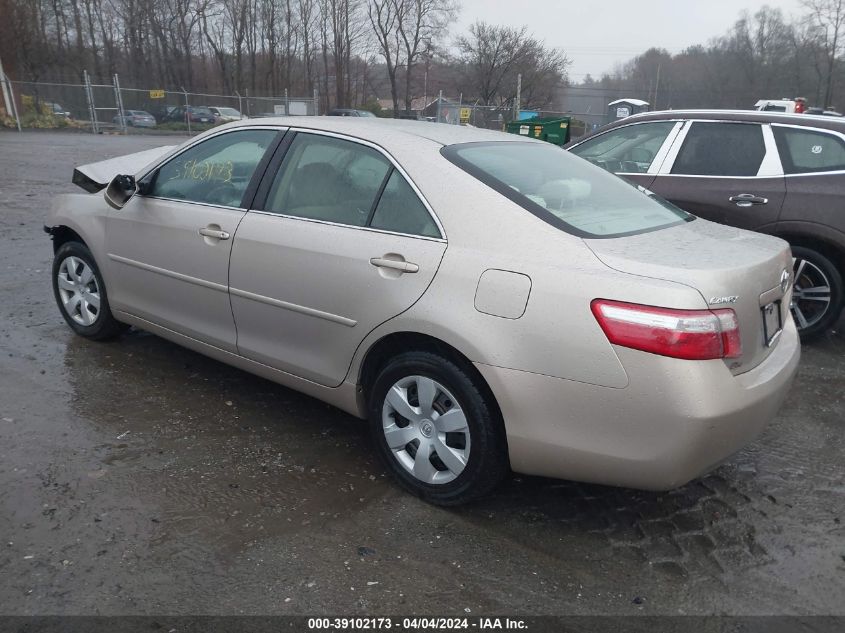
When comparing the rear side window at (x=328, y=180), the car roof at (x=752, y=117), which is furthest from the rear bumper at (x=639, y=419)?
the car roof at (x=752, y=117)

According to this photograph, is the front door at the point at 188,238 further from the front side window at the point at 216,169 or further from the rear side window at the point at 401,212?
the rear side window at the point at 401,212

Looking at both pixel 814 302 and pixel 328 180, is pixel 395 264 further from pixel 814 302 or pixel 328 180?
pixel 814 302

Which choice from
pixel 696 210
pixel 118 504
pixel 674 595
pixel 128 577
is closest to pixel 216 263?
pixel 118 504

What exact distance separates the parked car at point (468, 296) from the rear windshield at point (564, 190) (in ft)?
0.05

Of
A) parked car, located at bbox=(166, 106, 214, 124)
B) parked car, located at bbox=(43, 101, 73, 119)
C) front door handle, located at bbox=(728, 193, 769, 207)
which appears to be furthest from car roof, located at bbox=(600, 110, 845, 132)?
parked car, located at bbox=(166, 106, 214, 124)

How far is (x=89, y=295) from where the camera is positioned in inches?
180

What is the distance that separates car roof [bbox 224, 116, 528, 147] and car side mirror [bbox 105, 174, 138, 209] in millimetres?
805

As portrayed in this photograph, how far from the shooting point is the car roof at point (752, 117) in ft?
16.7

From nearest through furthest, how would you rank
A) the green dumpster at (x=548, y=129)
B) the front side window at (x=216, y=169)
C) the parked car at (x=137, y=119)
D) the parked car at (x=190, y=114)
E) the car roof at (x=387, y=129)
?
the car roof at (x=387, y=129), the front side window at (x=216, y=169), the green dumpster at (x=548, y=129), the parked car at (x=137, y=119), the parked car at (x=190, y=114)

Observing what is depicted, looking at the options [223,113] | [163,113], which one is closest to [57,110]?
[163,113]

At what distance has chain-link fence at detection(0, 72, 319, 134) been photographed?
2939cm

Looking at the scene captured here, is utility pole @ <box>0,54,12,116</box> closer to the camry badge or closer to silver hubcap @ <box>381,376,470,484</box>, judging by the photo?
silver hubcap @ <box>381,376,470,484</box>

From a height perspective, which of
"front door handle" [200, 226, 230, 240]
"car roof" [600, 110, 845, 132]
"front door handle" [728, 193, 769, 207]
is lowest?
"front door handle" [200, 226, 230, 240]

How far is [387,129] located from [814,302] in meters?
3.71
